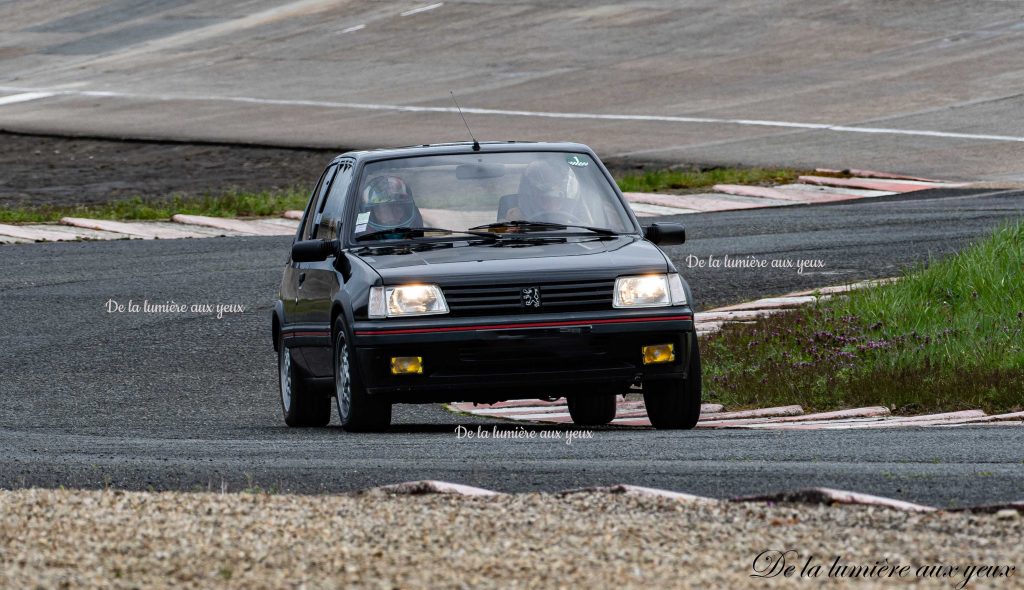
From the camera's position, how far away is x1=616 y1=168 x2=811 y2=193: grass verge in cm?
2523

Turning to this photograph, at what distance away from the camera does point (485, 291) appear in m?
9.41

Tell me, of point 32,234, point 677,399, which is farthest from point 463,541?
point 32,234

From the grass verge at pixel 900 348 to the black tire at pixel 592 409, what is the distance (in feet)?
3.06

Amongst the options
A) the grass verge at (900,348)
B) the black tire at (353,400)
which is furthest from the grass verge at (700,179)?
the black tire at (353,400)

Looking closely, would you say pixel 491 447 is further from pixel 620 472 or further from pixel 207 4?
pixel 207 4

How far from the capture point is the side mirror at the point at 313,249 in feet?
33.9

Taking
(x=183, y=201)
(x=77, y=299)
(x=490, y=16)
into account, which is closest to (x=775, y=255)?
(x=77, y=299)

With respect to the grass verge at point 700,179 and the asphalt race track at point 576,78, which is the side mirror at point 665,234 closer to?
the grass verge at point 700,179

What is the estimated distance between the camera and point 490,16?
5019 centimetres

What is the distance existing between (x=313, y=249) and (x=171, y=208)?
49.3 ft

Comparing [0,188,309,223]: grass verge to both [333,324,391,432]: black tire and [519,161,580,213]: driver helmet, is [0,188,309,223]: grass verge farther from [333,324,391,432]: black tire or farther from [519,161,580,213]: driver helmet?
[333,324,391,432]: black tire

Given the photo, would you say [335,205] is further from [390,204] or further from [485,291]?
[485,291]

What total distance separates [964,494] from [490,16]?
44208 mm

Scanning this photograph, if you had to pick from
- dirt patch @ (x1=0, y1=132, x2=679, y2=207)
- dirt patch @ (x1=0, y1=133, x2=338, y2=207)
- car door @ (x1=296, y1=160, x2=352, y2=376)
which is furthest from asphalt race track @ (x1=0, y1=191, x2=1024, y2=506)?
dirt patch @ (x1=0, y1=133, x2=338, y2=207)
